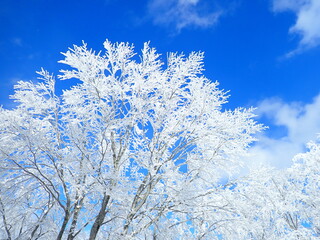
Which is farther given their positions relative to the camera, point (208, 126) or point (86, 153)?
point (208, 126)

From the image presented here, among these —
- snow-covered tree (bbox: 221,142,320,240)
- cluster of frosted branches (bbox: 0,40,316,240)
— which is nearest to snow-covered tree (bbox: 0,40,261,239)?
cluster of frosted branches (bbox: 0,40,316,240)

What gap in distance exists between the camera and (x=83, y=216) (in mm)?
7949

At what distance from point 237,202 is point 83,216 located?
A: 5.02 metres

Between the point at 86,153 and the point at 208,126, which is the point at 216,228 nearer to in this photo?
the point at 208,126

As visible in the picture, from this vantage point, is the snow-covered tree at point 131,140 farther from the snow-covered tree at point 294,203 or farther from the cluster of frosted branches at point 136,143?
the snow-covered tree at point 294,203

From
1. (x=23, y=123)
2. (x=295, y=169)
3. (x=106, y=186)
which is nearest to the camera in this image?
(x=106, y=186)

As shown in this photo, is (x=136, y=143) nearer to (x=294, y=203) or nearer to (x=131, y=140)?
(x=131, y=140)

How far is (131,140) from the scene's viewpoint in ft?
27.4

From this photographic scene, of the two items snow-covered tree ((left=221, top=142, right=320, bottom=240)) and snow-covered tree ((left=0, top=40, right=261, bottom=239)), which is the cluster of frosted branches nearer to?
snow-covered tree ((left=0, top=40, right=261, bottom=239))

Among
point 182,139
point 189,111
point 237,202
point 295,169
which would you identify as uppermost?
point 295,169

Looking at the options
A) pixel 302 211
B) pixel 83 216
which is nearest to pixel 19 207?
pixel 83 216

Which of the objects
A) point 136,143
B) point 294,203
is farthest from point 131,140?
point 294,203

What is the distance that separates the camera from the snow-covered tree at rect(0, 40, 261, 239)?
23.6 feet

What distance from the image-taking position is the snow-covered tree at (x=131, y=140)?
721 centimetres
